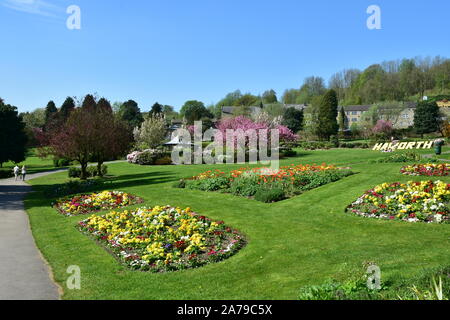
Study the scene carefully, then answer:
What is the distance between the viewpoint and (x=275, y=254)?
29.3 ft

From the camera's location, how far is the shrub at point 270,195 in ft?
49.4

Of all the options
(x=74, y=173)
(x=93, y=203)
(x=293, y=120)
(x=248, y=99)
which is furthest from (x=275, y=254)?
(x=248, y=99)

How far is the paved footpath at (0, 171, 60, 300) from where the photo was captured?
24.5ft

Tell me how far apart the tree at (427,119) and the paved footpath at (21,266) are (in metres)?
66.8

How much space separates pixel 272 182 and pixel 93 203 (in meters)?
8.43

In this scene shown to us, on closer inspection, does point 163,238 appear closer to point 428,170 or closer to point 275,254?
point 275,254

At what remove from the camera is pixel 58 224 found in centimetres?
1423

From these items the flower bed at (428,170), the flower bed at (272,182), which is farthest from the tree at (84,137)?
the flower bed at (428,170)

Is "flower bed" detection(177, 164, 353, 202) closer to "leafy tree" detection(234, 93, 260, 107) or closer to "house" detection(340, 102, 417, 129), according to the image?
"house" detection(340, 102, 417, 129)

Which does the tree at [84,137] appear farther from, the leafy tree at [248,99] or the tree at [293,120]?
the leafy tree at [248,99]

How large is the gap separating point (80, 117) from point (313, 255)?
81.7ft

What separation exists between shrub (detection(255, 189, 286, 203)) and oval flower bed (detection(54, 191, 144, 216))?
19.1ft
